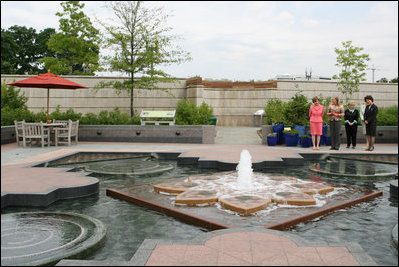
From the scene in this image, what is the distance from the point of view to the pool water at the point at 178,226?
4738 mm

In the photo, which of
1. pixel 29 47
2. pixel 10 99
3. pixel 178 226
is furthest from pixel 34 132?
pixel 29 47

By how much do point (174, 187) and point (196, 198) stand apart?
3.69ft

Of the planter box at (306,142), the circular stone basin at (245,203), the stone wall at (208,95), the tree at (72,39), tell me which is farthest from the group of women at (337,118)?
the tree at (72,39)

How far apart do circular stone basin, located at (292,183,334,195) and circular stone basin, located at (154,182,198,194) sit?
228 cm

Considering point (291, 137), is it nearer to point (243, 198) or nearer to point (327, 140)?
point (327, 140)

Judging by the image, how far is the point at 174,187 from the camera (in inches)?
306

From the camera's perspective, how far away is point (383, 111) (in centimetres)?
1927

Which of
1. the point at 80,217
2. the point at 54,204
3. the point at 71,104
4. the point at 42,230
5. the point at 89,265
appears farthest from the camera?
the point at 71,104

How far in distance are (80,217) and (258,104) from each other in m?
23.4

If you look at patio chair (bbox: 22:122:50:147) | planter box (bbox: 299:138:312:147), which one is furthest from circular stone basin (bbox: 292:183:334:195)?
patio chair (bbox: 22:122:50:147)

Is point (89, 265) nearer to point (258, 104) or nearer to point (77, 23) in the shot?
point (258, 104)

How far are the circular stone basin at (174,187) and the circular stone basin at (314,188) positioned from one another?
2283 millimetres

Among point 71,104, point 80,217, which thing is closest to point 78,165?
point 80,217

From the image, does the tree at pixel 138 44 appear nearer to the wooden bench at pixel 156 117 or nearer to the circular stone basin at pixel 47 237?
the wooden bench at pixel 156 117
